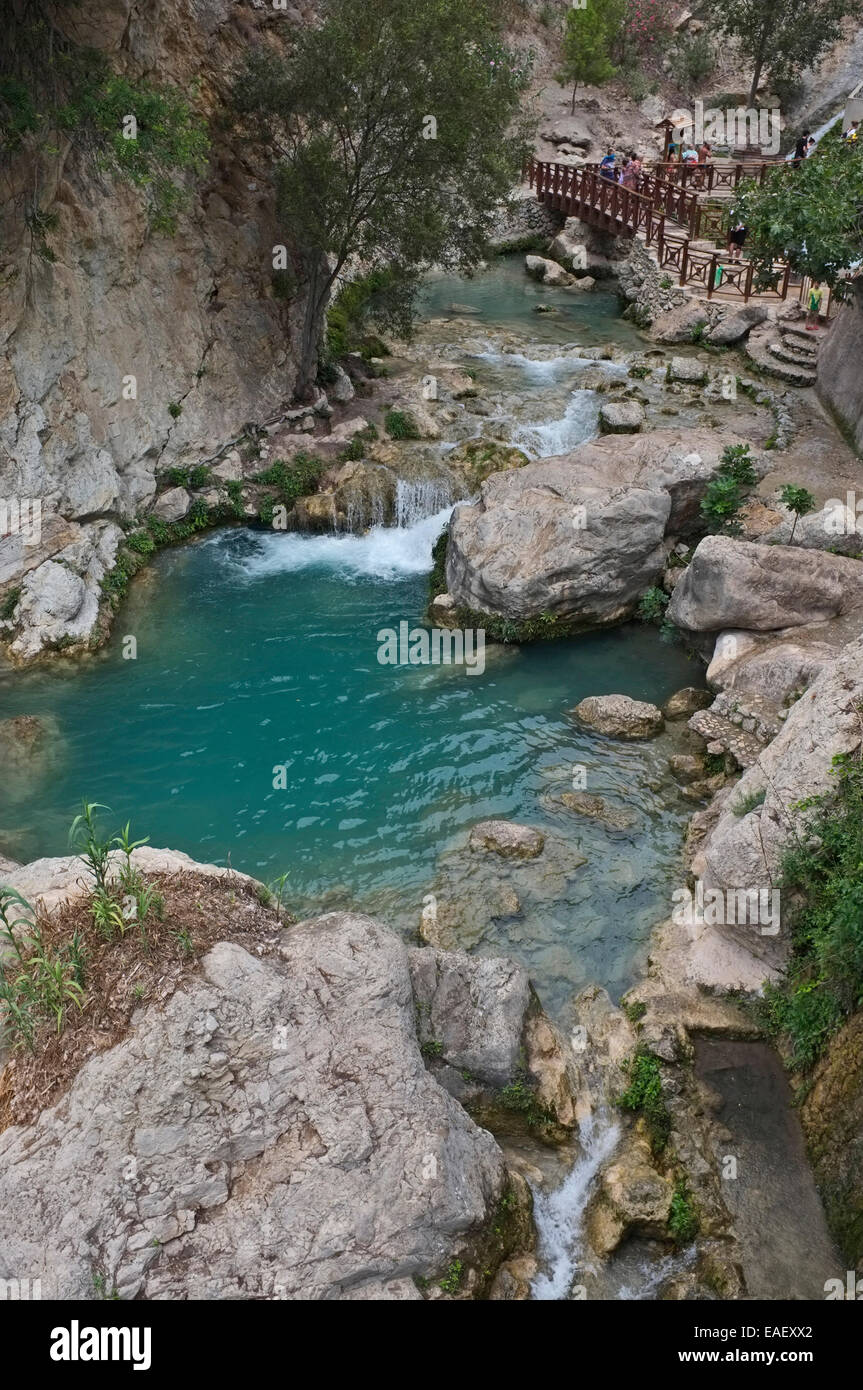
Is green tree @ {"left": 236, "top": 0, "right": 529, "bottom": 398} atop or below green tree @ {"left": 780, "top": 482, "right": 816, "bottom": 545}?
atop

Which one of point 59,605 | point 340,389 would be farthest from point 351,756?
point 340,389

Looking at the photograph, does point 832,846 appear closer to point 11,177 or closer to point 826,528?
point 826,528

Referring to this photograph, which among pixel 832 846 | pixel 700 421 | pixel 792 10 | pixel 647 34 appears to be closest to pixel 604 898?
pixel 832 846

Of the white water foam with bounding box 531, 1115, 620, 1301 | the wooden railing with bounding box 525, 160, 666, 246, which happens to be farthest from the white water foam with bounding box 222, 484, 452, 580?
the wooden railing with bounding box 525, 160, 666, 246

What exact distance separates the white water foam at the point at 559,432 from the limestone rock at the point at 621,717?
828cm

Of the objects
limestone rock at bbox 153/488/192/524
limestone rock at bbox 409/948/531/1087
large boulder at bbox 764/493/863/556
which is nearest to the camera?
limestone rock at bbox 409/948/531/1087

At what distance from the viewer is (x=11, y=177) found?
16266 mm

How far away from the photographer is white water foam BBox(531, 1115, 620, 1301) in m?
8.63

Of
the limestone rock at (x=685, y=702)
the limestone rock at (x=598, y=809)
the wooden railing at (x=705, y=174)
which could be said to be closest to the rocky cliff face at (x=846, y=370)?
the limestone rock at (x=685, y=702)

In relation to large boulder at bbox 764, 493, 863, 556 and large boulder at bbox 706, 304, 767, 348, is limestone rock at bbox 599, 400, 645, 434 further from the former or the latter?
large boulder at bbox 706, 304, 767, 348

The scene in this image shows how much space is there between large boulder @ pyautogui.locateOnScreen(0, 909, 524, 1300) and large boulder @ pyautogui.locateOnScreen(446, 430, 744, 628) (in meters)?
10.0

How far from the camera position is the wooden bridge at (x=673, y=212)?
29.7 meters

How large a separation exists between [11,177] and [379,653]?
400 inches

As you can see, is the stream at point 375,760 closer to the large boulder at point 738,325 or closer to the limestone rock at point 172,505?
the limestone rock at point 172,505
